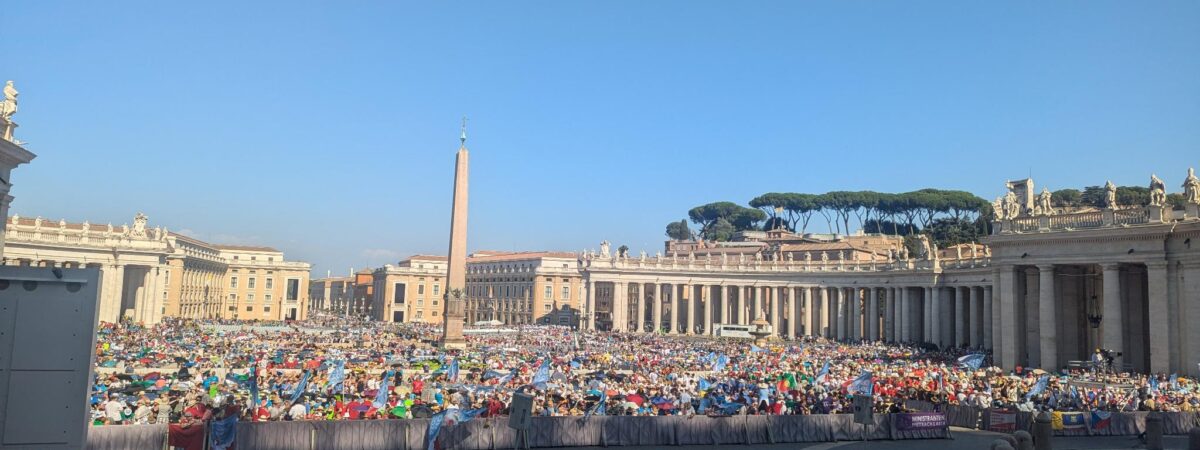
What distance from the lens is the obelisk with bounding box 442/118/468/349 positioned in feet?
145

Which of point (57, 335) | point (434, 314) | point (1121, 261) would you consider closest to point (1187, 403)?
point (1121, 261)

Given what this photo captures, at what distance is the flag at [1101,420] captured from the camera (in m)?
21.4

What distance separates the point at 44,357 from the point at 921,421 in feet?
64.5

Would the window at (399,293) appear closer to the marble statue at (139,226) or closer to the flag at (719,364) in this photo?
the marble statue at (139,226)

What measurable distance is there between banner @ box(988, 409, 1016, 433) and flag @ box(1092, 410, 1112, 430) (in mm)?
1856

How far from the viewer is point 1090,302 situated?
38219mm

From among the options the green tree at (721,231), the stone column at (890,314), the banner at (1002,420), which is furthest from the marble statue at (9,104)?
the green tree at (721,231)

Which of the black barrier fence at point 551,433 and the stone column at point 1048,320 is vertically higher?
the stone column at point 1048,320

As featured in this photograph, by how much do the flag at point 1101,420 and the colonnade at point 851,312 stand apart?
21.2 meters

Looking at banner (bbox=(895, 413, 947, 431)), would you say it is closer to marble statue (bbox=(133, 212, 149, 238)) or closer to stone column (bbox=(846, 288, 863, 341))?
stone column (bbox=(846, 288, 863, 341))

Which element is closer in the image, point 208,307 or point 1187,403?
point 1187,403

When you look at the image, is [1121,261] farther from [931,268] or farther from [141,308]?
[141,308]

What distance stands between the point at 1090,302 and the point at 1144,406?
53.3 ft

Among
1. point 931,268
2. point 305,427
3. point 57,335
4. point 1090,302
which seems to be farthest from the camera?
point 931,268
